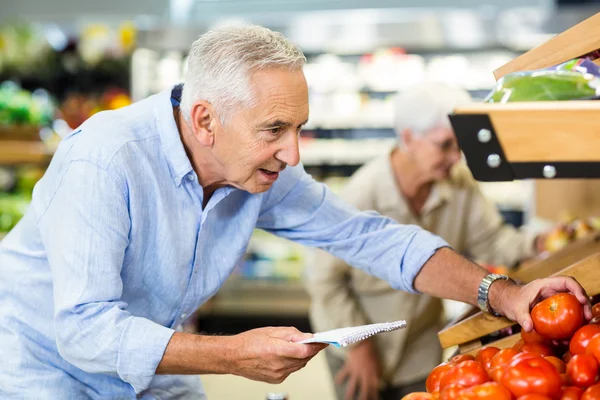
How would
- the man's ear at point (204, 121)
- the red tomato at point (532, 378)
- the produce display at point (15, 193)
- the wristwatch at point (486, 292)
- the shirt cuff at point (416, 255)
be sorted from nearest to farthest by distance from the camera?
1. the red tomato at point (532, 378)
2. the man's ear at point (204, 121)
3. the wristwatch at point (486, 292)
4. the shirt cuff at point (416, 255)
5. the produce display at point (15, 193)

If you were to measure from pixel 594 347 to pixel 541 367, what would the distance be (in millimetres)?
172

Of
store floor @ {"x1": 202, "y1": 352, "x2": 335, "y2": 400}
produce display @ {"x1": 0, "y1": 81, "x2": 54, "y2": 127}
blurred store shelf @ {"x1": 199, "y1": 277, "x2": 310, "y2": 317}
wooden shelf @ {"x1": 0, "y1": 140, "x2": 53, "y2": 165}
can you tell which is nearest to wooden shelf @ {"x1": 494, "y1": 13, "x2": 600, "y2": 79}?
wooden shelf @ {"x1": 0, "y1": 140, "x2": 53, "y2": 165}

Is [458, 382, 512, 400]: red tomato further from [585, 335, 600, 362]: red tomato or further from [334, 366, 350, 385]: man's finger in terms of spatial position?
[334, 366, 350, 385]: man's finger

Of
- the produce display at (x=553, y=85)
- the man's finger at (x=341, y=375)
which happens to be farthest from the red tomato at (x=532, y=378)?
the man's finger at (x=341, y=375)

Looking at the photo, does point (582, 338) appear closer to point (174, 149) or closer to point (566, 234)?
point (174, 149)

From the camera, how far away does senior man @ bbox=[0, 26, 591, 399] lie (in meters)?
1.72

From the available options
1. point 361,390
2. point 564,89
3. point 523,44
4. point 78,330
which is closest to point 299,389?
point 361,390

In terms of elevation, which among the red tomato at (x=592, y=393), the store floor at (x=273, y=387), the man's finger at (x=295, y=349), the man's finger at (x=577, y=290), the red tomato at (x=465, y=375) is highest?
the red tomato at (x=592, y=393)

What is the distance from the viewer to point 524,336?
1.79 meters

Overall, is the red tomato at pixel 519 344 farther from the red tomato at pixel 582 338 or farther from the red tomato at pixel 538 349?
the red tomato at pixel 582 338

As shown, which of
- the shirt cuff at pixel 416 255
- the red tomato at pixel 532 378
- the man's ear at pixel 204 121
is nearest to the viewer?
the red tomato at pixel 532 378

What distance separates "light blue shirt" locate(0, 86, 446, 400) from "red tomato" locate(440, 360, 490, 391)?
23.7 inches

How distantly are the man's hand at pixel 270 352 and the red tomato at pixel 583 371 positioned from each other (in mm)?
483

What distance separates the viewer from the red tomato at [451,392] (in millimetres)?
1433
